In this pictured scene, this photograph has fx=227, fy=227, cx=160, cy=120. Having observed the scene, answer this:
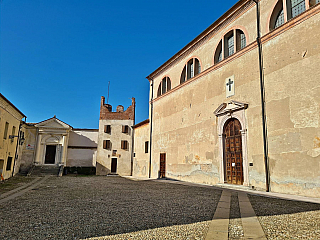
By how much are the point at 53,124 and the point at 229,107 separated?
20.5 meters

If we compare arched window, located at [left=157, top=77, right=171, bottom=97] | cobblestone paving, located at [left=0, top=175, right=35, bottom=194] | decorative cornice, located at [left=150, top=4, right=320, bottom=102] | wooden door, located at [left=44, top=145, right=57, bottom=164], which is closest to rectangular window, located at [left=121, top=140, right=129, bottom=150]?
wooden door, located at [left=44, top=145, right=57, bottom=164]

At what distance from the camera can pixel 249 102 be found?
10547 millimetres

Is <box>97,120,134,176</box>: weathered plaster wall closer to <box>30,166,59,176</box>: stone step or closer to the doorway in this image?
the doorway

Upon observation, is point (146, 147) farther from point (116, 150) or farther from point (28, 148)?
point (28, 148)

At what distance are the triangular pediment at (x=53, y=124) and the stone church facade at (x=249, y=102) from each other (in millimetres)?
13856

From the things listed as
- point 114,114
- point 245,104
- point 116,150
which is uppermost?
point 114,114

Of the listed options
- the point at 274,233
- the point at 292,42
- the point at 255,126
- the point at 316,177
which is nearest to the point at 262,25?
the point at 292,42

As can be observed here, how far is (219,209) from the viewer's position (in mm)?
5273

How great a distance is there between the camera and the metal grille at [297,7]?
903cm

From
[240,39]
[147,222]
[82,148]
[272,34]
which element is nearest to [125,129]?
[82,148]

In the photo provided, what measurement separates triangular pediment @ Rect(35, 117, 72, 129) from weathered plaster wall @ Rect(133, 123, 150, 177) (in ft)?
28.1

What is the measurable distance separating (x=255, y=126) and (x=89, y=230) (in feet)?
28.2

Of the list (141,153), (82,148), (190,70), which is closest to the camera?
(190,70)

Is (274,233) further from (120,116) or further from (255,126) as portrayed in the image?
(120,116)
